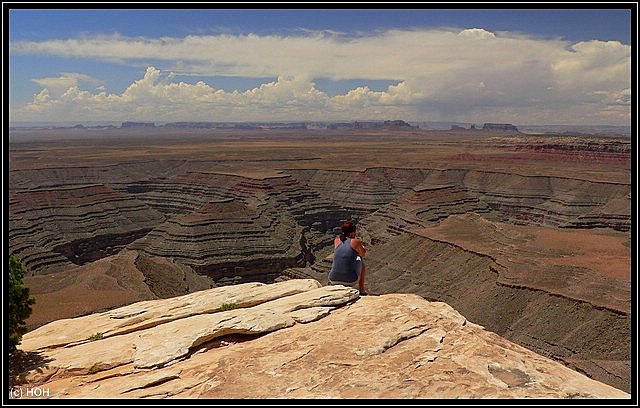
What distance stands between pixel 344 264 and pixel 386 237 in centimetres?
6477

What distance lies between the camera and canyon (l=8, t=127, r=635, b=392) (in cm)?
3638

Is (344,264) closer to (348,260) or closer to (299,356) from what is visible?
(348,260)

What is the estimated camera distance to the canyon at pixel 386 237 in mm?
36375

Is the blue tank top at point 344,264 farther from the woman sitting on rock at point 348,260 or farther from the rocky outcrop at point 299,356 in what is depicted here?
the rocky outcrop at point 299,356

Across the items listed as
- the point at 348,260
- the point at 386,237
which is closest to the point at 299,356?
the point at 348,260

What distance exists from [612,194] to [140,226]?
77320mm

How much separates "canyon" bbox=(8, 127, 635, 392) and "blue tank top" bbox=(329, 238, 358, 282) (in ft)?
68.4

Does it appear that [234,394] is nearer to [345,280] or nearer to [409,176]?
[345,280]

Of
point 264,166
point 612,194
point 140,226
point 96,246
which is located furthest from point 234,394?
point 264,166

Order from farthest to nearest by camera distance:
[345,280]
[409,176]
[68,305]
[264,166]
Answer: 1. [264,166]
2. [409,176]
3. [68,305]
4. [345,280]

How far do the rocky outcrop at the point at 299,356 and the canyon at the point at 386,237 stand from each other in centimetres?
2166

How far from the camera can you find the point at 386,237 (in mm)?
75562

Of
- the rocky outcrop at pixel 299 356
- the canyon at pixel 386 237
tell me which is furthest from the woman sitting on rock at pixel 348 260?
the canyon at pixel 386 237
